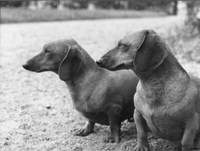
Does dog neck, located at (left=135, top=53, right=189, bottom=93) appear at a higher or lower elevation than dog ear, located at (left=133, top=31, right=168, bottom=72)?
lower

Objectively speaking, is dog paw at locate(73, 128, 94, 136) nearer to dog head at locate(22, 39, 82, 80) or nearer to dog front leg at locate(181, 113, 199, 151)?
dog head at locate(22, 39, 82, 80)

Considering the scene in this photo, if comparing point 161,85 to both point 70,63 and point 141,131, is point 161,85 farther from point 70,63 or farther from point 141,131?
point 70,63

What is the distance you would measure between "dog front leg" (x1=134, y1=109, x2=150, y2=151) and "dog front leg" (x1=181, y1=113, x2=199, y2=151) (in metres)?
0.44

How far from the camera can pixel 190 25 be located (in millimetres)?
10930

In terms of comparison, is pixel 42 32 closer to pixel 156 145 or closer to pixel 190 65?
pixel 190 65

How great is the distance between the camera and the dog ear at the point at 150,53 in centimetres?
319

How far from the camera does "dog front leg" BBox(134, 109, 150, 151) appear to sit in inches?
142

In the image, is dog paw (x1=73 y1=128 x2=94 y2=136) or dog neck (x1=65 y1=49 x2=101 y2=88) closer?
dog neck (x1=65 y1=49 x2=101 y2=88)

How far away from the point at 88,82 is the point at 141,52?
1053 mm

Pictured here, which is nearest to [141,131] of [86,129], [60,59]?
[86,129]

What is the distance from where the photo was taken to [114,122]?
4184mm

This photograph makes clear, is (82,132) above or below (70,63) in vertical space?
below

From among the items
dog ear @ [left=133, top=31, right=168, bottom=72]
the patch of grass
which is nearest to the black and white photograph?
dog ear @ [left=133, top=31, right=168, bottom=72]

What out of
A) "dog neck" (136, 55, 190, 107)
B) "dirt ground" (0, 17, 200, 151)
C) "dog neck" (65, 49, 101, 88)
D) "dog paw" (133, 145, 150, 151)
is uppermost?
"dog neck" (136, 55, 190, 107)
